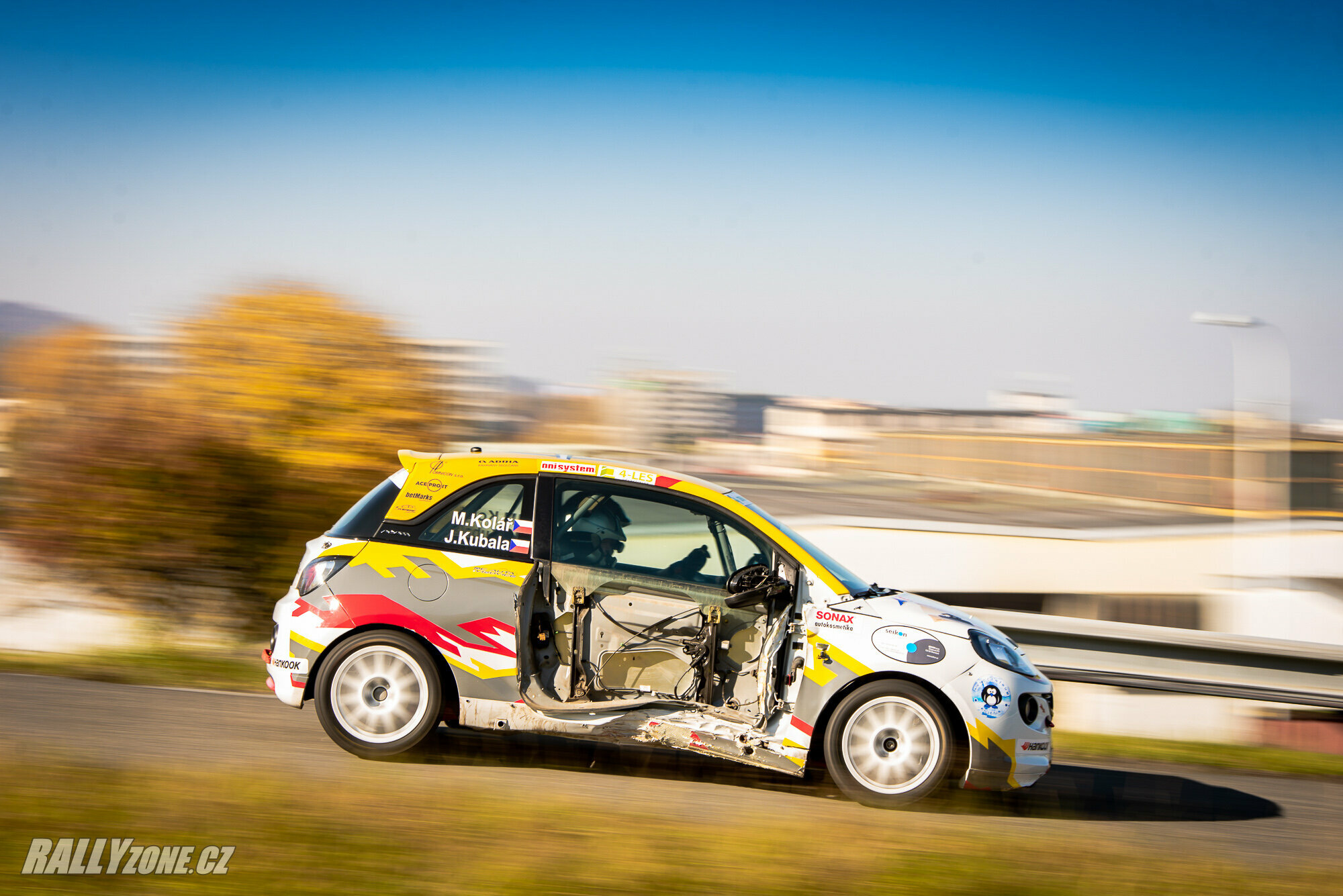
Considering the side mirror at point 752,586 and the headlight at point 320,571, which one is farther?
the headlight at point 320,571

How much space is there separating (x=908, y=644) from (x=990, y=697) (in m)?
0.50

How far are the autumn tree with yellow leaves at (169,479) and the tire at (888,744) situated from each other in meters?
9.23

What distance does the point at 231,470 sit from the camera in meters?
12.7

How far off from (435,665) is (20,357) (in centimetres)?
1195

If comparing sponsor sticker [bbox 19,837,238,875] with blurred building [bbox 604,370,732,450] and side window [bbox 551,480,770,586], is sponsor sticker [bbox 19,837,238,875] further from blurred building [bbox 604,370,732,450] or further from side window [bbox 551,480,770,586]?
blurred building [bbox 604,370,732,450]

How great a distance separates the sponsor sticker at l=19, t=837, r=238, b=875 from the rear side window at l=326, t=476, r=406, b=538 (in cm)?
212

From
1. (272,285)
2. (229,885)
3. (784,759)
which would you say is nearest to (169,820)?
(229,885)

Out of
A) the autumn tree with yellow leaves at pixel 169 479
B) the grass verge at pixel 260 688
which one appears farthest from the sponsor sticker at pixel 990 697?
the autumn tree with yellow leaves at pixel 169 479

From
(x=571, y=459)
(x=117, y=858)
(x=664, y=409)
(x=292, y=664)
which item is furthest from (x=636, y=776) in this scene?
(x=664, y=409)

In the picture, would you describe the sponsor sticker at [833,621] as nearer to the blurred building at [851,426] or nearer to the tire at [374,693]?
the tire at [374,693]

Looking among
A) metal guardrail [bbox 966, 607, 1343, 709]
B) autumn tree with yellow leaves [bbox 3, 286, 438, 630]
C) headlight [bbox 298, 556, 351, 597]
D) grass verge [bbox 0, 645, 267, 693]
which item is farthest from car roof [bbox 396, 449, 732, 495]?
autumn tree with yellow leaves [bbox 3, 286, 438, 630]

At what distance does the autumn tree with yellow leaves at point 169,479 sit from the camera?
11969mm

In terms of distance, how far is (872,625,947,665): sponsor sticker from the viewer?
5.64 m

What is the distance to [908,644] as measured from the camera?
18.6 feet
